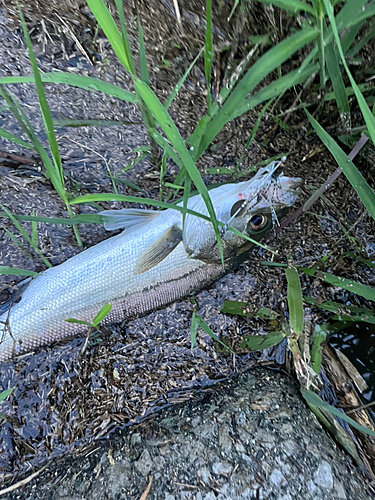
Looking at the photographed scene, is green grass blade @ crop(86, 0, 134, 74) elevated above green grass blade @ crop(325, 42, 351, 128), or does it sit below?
above

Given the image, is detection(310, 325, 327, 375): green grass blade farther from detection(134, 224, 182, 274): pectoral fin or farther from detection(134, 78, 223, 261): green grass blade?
detection(134, 78, 223, 261): green grass blade

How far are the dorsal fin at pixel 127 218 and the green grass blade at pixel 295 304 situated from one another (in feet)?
3.87

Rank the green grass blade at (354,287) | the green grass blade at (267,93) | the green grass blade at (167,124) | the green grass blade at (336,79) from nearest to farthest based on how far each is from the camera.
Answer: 1. the green grass blade at (167,124)
2. the green grass blade at (267,93)
3. the green grass blade at (336,79)
4. the green grass blade at (354,287)

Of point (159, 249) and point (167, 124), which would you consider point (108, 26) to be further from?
point (159, 249)

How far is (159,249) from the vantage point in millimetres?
2564

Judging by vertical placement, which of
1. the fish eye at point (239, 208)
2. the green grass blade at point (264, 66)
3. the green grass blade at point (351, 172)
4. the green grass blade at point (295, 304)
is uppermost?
the green grass blade at point (264, 66)

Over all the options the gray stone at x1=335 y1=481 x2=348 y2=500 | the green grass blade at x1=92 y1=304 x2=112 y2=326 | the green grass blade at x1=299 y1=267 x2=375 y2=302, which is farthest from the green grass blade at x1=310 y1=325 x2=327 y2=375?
the green grass blade at x1=92 y1=304 x2=112 y2=326

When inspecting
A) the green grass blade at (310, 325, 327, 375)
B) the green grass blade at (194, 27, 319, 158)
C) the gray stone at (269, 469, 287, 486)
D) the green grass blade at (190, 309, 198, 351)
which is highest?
the green grass blade at (194, 27, 319, 158)

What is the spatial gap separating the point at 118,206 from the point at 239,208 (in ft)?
3.38

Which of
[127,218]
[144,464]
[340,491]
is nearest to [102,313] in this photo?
[127,218]

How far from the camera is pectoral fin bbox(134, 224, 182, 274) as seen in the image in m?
2.54

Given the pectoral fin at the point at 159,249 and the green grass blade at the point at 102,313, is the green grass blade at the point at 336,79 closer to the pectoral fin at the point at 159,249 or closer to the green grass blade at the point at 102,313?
the pectoral fin at the point at 159,249

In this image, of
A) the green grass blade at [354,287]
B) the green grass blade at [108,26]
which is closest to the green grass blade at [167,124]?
the green grass blade at [108,26]

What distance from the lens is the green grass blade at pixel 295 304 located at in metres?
2.48
